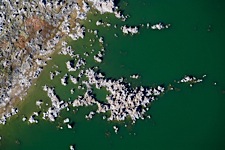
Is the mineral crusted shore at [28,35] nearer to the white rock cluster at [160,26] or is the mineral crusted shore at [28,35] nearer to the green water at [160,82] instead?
the green water at [160,82]

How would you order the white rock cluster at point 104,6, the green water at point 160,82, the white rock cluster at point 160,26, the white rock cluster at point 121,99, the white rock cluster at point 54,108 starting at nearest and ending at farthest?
the green water at point 160,82
the white rock cluster at point 121,99
the white rock cluster at point 54,108
the white rock cluster at point 160,26
the white rock cluster at point 104,6

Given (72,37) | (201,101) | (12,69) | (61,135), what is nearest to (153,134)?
(201,101)

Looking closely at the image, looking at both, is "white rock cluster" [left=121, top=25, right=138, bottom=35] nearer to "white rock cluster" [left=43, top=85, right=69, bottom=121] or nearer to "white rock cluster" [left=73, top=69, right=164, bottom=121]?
"white rock cluster" [left=73, top=69, right=164, bottom=121]

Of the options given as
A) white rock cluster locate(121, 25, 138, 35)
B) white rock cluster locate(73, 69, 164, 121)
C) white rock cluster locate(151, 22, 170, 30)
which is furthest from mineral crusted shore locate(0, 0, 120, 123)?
white rock cluster locate(73, 69, 164, 121)

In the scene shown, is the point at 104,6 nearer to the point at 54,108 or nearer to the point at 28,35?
the point at 28,35

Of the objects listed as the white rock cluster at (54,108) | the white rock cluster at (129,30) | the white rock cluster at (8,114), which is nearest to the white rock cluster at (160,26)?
the white rock cluster at (129,30)

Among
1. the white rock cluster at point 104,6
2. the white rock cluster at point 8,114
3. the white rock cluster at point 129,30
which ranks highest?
the white rock cluster at point 104,6

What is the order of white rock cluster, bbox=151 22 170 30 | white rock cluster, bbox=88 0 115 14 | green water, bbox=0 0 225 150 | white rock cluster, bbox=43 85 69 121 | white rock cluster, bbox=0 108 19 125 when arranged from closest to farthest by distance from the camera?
1. green water, bbox=0 0 225 150
2. white rock cluster, bbox=43 85 69 121
3. white rock cluster, bbox=151 22 170 30
4. white rock cluster, bbox=0 108 19 125
5. white rock cluster, bbox=88 0 115 14

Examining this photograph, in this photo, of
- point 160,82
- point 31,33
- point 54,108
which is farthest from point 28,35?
point 160,82

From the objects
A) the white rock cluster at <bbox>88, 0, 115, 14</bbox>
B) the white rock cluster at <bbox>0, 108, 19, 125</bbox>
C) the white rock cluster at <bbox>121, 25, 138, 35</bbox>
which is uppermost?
the white rock cluster at <bbox>88, 0, 115, 14</bbox>
